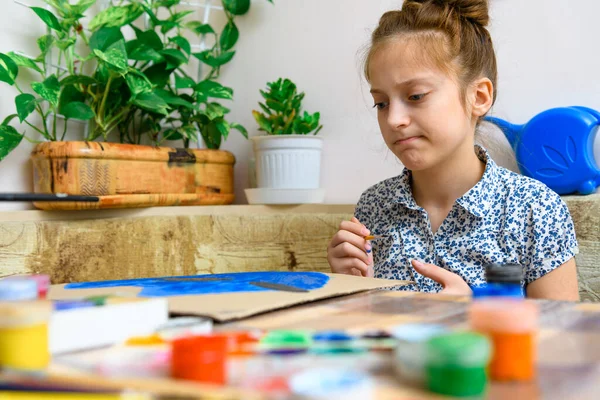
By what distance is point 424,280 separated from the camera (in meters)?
1.16

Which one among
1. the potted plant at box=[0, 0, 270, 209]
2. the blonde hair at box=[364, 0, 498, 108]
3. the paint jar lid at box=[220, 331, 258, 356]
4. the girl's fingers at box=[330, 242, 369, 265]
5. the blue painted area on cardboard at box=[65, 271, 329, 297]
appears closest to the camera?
the paint jar lid at box=[220, 331, 258, 356]

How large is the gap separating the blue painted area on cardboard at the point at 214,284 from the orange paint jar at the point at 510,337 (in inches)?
12.9

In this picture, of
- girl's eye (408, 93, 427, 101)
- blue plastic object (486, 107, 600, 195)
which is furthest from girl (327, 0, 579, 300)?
blue plastic object (486, 107, 600, 195)

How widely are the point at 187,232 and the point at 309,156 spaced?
38 cm

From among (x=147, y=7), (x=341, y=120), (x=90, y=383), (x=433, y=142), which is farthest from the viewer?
(x=341, y=120)

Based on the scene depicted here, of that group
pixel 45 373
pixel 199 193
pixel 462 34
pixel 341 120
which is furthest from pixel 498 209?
pixel 45 373

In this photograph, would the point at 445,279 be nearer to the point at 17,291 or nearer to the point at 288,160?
the point at 17,291

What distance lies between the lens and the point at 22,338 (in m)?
0.40

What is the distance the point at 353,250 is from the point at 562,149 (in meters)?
0.56

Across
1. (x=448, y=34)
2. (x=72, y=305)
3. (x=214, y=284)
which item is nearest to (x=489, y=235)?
(x=448, y=34)

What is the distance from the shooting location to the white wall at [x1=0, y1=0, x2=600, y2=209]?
4.53 feet

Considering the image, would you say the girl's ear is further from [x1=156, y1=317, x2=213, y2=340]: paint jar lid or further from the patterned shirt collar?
[x1=156, y1=317, x2=213, y2=340]: paint jar lid

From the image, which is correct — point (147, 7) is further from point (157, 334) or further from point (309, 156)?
point (157, 334)

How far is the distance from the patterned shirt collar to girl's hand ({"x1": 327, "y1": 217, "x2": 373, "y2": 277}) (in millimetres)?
193
